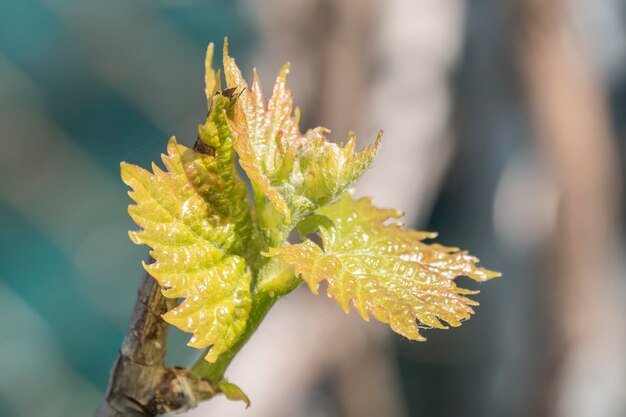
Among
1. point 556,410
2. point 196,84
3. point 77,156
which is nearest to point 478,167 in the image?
point 556,410

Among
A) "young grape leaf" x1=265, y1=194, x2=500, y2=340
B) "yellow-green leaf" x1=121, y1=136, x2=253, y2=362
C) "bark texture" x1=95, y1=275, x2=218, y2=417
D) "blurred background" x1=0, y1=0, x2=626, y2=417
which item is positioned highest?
"blurred background" x1=0, y1=0, x2=626, y2=417

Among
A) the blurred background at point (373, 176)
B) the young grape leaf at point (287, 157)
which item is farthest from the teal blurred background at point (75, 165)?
the young grape leaf at point (287, 157)

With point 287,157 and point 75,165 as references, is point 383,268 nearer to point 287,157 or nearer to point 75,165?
point 287,157

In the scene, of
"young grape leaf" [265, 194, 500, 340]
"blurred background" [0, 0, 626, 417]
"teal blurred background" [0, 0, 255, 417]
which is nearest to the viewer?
"young grape leaf" [265, 194, 500, 340]

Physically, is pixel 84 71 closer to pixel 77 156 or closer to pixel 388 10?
pixel 77 156

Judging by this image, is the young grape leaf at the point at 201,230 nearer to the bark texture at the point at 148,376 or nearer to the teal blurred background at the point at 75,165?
the bark texture at the point at 148,376

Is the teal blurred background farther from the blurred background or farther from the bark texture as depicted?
the bark texture

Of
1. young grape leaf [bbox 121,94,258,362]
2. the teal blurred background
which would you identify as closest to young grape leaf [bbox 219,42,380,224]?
young grape leaf [bbox 121,94,258,362]
